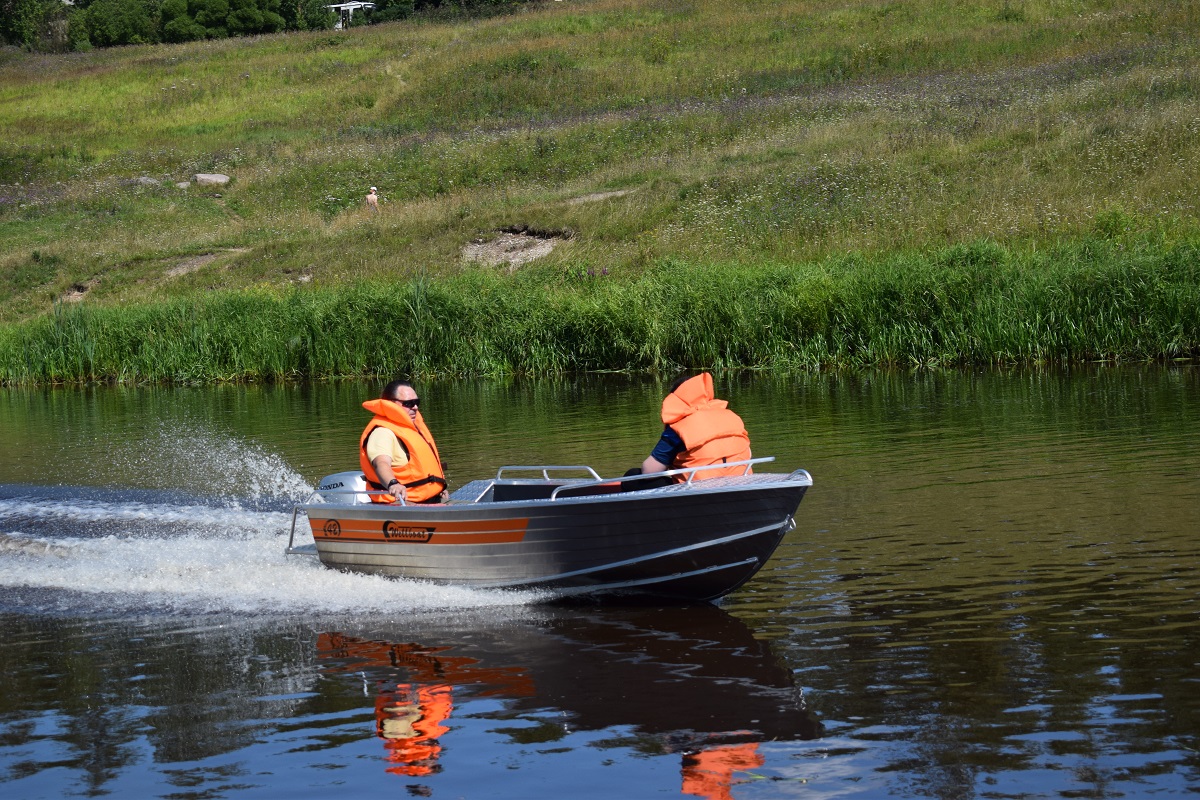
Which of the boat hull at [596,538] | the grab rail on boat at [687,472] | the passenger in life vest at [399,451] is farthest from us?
the passenger in life vest at [399,451]

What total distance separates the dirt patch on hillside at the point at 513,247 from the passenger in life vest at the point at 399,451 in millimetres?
22801

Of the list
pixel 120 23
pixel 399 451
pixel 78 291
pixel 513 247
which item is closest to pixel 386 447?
pixel 399 451

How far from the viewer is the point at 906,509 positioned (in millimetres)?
11531

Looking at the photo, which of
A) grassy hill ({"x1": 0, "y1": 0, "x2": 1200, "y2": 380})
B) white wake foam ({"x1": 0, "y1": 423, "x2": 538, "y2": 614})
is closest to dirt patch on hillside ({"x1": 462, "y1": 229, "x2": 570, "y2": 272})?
grassy hill ({"x1": 0, "y1": 0, "x2": 1200, "y2": 380})

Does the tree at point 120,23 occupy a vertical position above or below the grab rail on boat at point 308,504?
above

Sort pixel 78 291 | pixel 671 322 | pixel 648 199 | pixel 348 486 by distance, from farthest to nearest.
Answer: pixel 78 291 → pixel 648 199 → pixel 671 322 → pixel 348 486

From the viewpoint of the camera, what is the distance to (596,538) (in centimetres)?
935

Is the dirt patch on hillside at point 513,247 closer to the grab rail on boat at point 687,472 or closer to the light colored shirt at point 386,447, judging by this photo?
the light colored shirt at point 386,447

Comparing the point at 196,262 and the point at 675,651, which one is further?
the point at 196,262

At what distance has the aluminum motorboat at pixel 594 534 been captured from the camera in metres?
8.95

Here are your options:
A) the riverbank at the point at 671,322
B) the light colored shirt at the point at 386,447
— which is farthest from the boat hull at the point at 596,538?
the riverbank at the point at 671,322

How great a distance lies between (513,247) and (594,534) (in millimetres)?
25263

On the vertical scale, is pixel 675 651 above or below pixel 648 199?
below

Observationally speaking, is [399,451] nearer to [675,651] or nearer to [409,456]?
[409,456]
